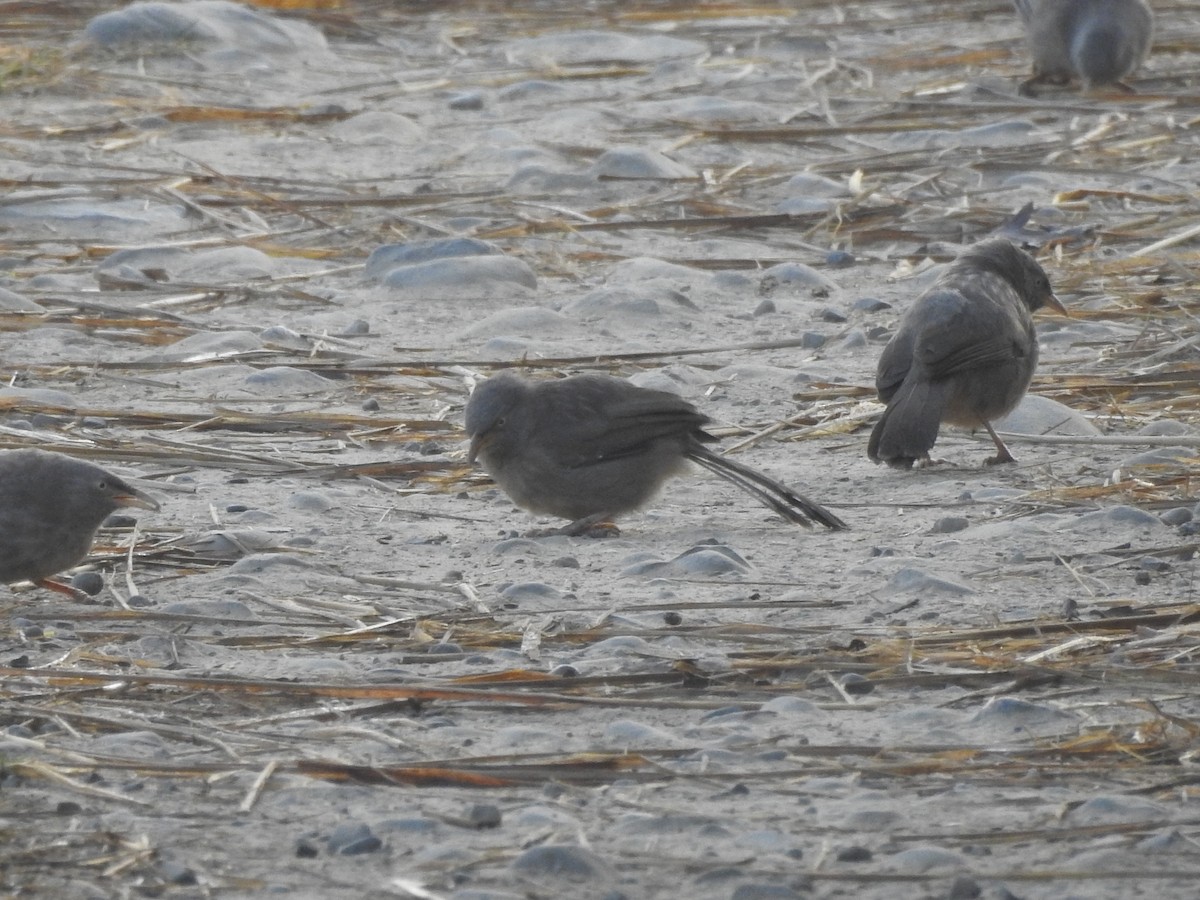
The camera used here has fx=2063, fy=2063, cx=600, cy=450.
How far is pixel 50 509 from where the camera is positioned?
4.70 m

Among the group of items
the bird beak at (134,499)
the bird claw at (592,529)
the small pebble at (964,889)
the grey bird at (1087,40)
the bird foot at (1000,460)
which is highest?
the grey bird at (1087,40)

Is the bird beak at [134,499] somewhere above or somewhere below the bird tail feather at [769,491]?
above

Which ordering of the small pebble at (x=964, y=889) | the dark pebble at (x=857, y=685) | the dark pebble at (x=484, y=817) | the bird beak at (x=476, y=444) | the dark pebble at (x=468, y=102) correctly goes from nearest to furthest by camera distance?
the small pebble at (x=964, y=889) → the dark pebble at (x=484, y=817) → the dark pebble at (x=857, y=685) → the bird beak at (x=476, y=444) → the dark pebble at (x=468, y=102)

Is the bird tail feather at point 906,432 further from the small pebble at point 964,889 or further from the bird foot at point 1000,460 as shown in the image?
the small pebble at point 964,889

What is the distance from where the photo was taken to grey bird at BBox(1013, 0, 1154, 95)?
1068cm

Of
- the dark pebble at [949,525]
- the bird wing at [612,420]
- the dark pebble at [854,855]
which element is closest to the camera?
the dark pebble at [854,855]

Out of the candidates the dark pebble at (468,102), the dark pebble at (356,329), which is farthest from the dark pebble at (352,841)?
the dark pebble at (468,102)

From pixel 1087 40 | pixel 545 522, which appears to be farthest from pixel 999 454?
pixel 1087 40

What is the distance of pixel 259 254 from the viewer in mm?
8078

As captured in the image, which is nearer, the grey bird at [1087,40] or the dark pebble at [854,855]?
the dark pebble at [854,855]

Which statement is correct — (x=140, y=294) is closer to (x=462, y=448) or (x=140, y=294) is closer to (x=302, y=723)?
(x=462, y=448)

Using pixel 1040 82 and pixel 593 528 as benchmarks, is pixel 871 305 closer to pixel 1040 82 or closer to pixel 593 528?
pixel 593 528

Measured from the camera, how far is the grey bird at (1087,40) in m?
10.7

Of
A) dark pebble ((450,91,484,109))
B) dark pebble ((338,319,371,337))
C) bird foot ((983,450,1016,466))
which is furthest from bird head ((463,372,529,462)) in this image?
dark pebble ((450,91,484,109))
